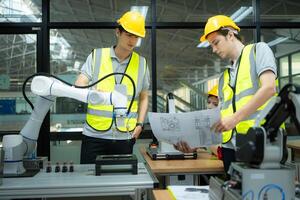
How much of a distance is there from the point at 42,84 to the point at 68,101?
7.32 ft

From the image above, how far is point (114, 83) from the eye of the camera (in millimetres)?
2262

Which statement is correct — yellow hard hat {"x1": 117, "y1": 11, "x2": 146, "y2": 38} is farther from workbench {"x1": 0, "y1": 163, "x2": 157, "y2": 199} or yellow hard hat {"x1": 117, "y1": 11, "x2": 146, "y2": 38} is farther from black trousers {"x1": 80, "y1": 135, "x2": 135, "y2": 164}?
workbench {"x1": 0, "y1": 163, "x2": 157, "y2": 199}

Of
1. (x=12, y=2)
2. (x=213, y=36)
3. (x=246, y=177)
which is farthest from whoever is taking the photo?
(x=12, y=2)

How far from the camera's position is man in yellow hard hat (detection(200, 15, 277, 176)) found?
1814mm

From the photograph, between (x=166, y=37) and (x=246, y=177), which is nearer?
(x=246, y=177)

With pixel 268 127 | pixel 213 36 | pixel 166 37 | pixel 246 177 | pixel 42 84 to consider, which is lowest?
pixel 246 177

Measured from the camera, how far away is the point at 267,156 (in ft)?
3.27

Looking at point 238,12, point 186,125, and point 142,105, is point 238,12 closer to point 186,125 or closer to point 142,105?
point 142,105

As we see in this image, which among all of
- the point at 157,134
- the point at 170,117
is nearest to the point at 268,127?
the point at 170,117

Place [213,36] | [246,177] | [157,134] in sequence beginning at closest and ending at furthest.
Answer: [246,177]
[157,134]
[213,36]

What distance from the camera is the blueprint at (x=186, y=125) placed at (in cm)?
165

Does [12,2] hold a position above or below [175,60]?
above

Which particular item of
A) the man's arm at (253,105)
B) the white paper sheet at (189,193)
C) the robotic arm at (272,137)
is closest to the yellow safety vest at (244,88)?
the man's arm at (253,105)

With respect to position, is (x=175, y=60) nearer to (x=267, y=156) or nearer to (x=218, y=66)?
(x=218, y=66)
